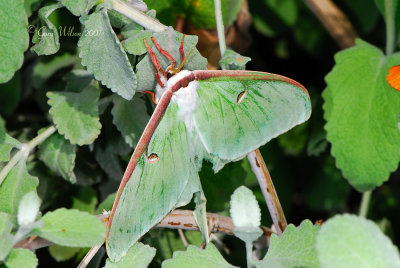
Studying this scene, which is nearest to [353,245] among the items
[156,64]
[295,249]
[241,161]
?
[295,249]

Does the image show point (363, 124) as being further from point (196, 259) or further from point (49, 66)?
point (49, 66)

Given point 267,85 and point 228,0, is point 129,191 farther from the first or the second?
point 228,0

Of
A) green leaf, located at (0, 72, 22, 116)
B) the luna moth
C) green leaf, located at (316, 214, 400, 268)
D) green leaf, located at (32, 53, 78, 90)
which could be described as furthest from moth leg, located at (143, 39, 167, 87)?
green leaf, located at (0, 72, 22, 116)

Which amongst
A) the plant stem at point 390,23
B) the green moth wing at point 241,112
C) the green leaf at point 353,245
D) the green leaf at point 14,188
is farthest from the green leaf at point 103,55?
the plant stem at point 390,23

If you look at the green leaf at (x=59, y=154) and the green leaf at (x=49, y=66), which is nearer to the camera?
the green leaf at (x=59, y=154)

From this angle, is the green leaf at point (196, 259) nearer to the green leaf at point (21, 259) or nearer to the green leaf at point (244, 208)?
the green leaf at point (244, 208)

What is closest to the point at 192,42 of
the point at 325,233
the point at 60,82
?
the point at 325,233
